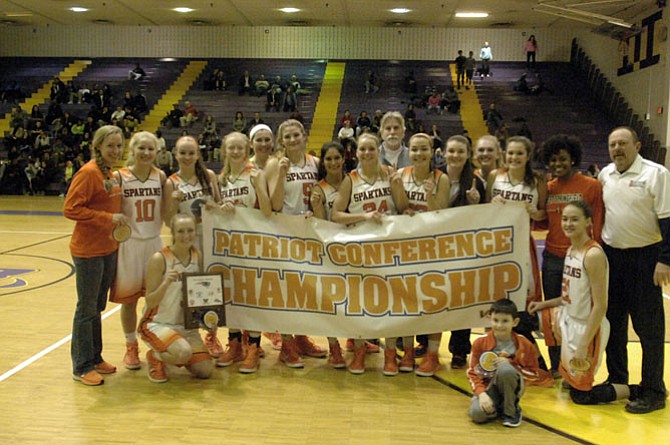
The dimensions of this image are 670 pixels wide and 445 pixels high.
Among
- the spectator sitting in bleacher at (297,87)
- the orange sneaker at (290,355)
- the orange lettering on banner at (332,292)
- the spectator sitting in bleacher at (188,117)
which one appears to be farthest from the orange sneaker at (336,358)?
the spectator sitting in bleacher at (297,87)

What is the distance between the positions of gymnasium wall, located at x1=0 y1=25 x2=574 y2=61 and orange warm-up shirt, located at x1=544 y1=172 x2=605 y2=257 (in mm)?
21580

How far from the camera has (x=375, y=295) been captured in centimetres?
453

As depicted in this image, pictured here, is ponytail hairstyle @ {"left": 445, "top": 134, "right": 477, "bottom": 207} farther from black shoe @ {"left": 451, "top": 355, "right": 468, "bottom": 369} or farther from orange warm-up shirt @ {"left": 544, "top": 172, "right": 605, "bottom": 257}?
black shoe @ {"left": 451, "top": 355, "right": 468, "bottom": 369}

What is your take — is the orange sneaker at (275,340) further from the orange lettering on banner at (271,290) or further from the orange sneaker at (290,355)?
the orange lettering on banner at (271,290)

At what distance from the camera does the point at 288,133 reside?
4.57 metres

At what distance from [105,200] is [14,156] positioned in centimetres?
1627

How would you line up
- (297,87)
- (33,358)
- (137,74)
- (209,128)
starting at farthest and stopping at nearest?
1. (137,74)
2. (297,87)
3. (209,128)
4. (33,358)

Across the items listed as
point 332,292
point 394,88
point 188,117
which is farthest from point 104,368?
point 394,88

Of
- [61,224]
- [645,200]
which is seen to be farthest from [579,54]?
[645,200]

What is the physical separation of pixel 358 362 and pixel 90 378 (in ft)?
6.16

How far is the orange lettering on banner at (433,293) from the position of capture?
4.47 metres

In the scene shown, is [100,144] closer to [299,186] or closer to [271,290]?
[299,186]

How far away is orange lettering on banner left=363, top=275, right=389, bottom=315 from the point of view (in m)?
4.52

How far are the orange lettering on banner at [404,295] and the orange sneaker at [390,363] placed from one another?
1.12 ft
